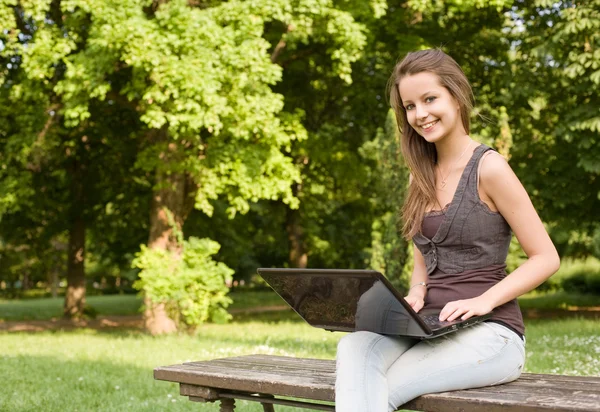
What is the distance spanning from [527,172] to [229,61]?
7831 mm

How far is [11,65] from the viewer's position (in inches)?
672

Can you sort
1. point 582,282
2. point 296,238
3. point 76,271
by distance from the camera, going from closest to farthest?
point 76,271 → point 296,238 → point 582,282

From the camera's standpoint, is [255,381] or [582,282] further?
[582,282]

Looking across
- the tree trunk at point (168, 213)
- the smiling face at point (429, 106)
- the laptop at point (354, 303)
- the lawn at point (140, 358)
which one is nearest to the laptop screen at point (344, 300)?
the laptop at point (354, 303)

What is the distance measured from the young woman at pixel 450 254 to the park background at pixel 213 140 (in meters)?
3.65

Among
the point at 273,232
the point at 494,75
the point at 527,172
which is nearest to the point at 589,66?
the point at 527,172

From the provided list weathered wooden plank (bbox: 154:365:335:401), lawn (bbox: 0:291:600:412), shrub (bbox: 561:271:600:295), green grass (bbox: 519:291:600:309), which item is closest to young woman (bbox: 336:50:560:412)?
weathered wooden plank (bbox: 154:365:335:401)

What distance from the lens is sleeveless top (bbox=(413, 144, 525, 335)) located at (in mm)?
3076

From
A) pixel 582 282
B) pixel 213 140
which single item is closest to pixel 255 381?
pixel 213 140

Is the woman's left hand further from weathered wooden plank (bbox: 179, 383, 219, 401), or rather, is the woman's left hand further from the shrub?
the shrub

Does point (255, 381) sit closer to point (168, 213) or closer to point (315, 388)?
point (315, 388)

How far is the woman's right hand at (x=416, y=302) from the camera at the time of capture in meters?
3.23

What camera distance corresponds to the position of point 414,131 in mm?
3406

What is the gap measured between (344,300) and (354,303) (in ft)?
0.17
